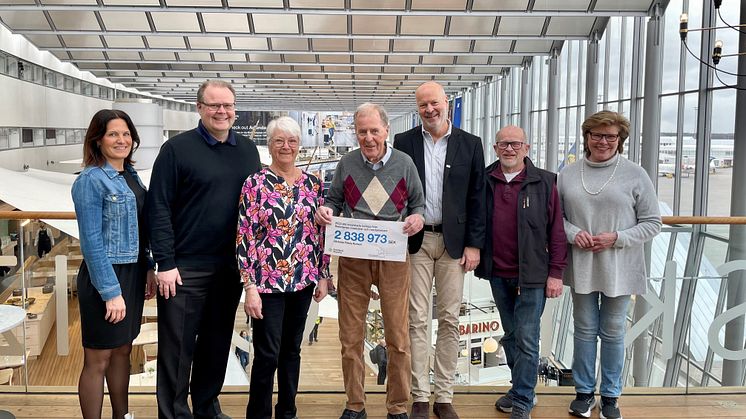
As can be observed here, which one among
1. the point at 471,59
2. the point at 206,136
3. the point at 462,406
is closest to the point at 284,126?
the point at 206,136

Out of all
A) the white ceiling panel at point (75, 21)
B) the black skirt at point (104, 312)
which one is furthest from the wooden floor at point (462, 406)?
the white ceiling panel at point (75, 21)

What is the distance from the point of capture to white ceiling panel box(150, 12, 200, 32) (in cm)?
1355

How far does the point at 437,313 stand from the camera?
3.47m

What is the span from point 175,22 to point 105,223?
11.8 metres

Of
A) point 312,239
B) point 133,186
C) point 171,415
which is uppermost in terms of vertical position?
point 133,186

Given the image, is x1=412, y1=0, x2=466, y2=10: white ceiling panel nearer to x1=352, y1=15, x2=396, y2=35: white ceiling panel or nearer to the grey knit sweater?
x1=352, y1=15, x2=396, y2=35: white ceiling panel

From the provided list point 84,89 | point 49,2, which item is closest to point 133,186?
point 49,2

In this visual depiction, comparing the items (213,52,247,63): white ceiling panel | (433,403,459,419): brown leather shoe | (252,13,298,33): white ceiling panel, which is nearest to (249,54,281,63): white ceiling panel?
(213,52,247,63): white ceiling panel

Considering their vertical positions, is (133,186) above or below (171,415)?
above

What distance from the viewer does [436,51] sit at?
1581 centimetres

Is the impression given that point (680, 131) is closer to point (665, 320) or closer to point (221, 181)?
point (665, 320)

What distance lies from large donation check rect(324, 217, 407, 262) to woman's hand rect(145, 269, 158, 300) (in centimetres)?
79

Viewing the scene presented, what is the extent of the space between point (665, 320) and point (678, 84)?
7.68 meters

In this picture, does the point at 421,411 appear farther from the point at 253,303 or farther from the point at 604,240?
the point at 604,240
